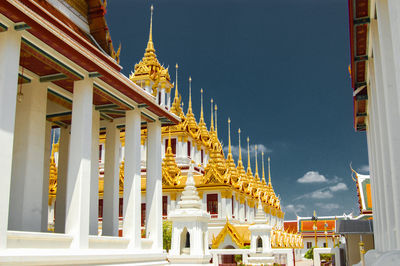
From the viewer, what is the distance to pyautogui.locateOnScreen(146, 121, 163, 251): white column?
1203 cm

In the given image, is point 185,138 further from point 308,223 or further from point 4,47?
point 308,223

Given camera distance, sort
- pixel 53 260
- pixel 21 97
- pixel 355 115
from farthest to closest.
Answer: pixel 355 115
pixel 21 97
pixel 53 260

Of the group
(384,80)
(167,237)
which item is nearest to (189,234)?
(384,80)

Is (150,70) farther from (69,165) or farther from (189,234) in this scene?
(69,165)

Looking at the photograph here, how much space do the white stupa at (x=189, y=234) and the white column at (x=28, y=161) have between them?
5.27 meters

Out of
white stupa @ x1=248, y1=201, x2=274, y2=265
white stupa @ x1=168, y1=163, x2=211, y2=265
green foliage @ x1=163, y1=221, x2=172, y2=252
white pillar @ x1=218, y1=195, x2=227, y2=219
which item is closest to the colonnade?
white stupa @ x1=168, y1=163, x2=211, y2=265

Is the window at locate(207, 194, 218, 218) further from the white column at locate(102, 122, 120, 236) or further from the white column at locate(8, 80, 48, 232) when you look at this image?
the white column at locate(8, 80, 48, 232)

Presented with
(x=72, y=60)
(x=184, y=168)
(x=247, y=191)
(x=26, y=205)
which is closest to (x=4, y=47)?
(x=72, y=60)

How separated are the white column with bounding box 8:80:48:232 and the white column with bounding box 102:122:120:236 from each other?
9.94ft

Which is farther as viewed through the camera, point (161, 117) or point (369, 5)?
point (161, 117)

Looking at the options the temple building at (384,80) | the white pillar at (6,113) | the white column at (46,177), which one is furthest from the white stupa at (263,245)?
the white pillar at (6,113)

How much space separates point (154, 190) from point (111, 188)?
1.39 m

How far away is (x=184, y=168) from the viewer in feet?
105

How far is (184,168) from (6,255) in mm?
25460
